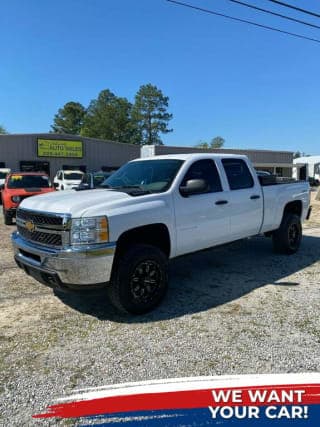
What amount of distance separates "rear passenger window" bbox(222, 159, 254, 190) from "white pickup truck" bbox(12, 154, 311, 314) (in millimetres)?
17

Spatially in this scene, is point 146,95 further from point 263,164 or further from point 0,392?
point 0,392

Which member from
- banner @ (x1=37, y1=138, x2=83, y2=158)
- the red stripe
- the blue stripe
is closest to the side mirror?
the red stripe

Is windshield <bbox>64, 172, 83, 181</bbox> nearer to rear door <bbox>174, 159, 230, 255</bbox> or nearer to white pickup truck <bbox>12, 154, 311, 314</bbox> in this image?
white pickup truck <bbox>12, 154, 311, 314</bbox>

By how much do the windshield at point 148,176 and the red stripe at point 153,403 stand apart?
248 centimetres

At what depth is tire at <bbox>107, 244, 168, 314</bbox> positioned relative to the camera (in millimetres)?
4086

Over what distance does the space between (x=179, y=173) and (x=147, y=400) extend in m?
2.94

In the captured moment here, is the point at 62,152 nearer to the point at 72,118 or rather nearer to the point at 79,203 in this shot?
the point at 79,203

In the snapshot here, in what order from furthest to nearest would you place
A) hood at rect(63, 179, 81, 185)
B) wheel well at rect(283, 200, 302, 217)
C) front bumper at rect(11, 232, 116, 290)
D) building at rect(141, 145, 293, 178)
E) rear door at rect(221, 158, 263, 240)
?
building at rect(141, 145, 293, 178), hood at rect(63, 179, 81, 185), wheel well at rect(283, 200, 302, 217), rear door at rect(221, 158, 263, 240), front bumper at rect(11, 232, 116, 290)

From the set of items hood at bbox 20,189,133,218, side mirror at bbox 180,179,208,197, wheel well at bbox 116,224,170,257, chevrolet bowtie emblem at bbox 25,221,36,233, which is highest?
side mirror at bbox 180,179,208,197

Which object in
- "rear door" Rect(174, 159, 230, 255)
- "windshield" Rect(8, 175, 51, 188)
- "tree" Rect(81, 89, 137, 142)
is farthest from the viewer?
"tree" Rect(81, 89, 137, 142)

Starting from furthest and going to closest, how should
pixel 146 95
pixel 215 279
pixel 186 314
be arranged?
1. pixel 146 95
2. pixel 215 279
3. pixel 186 314

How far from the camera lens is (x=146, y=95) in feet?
216

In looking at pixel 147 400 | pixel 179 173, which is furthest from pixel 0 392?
pixel 179 173

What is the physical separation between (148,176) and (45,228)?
169cm
